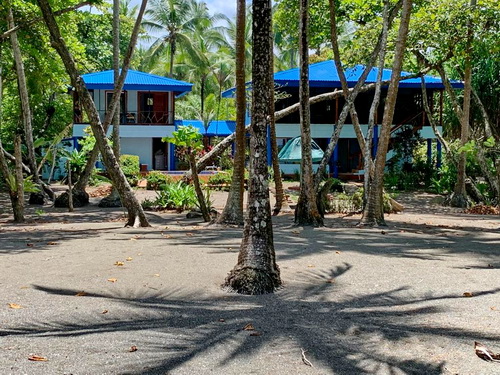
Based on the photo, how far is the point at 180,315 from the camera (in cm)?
654

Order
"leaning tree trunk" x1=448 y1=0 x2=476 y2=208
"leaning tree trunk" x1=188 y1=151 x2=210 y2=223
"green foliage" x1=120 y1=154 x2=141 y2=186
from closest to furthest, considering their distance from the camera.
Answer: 1. "leaning tree trunk" x1=188 y1=151 x2=210 y2=223
2. "leaning tree trunk" x1=448 y1=0 x2=476 y2=208
3. "green foliage" x1=120 y1=154 x2=141 y2=186

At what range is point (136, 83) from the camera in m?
35.4

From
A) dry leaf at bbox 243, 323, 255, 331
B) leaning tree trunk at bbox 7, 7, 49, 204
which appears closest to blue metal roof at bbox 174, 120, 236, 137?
leaning tree trunk at bbox 7, 7, 49, 204

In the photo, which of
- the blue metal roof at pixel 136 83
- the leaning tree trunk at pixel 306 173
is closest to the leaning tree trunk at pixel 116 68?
the leaning tree trunk at pixel 306 173

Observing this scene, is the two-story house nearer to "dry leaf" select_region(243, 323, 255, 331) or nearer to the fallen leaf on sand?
"dry leaf" select_region(243, 323, 255, 331)

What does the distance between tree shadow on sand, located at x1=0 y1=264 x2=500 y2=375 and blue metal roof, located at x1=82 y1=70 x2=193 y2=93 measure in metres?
28.2

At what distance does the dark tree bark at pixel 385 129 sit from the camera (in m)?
14.0

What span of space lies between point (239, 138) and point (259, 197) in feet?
21.2

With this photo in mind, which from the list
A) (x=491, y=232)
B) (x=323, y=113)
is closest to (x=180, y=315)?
(x=491, y=232)

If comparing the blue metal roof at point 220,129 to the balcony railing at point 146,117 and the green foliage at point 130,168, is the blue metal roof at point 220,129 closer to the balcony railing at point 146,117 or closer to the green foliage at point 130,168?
the balcony railing at point 146,117

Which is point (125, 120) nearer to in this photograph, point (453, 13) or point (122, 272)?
point (453, 13)

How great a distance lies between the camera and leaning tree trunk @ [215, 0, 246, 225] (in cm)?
1391

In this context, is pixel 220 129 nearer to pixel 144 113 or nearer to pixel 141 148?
pixel 144 113

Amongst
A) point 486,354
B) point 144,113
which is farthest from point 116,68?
point 144,113
